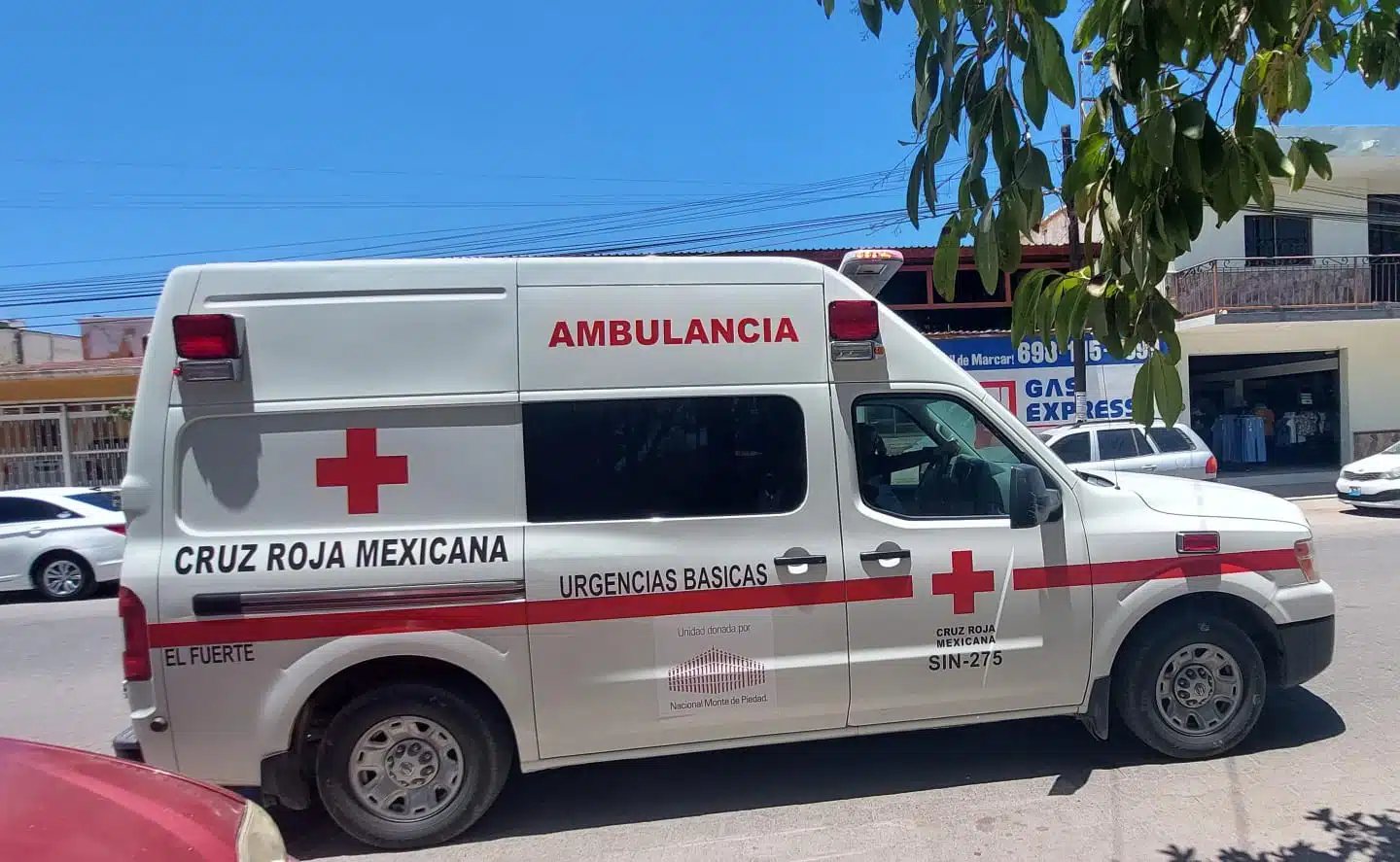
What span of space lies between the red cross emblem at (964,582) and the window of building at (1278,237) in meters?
17.7

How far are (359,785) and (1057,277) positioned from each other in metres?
3.28

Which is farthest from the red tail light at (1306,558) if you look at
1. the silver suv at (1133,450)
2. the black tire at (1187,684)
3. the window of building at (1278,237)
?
the window of building at (1278,237)

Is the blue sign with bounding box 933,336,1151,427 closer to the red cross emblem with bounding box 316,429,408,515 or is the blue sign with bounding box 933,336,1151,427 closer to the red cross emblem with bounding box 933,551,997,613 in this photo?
the red cross emblem with bounding box 933,551,997,613

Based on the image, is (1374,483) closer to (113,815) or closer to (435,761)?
(435,761)

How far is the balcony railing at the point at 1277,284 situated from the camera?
1678cm

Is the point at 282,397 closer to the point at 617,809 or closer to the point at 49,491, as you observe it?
the point at 617,809

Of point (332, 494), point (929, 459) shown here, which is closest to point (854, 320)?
point (929, 459)

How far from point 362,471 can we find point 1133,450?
11.1 meters

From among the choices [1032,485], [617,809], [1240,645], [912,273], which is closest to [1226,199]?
[1032,485]

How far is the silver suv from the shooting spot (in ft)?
37.5

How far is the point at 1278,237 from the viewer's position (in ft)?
58.8

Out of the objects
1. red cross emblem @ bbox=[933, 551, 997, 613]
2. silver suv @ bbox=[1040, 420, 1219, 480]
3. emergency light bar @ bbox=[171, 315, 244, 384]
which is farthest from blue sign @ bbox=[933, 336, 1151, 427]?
emergency light bar @ bbox=[171, 315, 244, 384]

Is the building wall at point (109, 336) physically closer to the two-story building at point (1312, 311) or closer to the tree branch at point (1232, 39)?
the tree branch at point (1232, 39)

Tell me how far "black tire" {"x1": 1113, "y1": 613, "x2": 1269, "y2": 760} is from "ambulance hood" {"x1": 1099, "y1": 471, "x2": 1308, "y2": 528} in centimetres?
50
